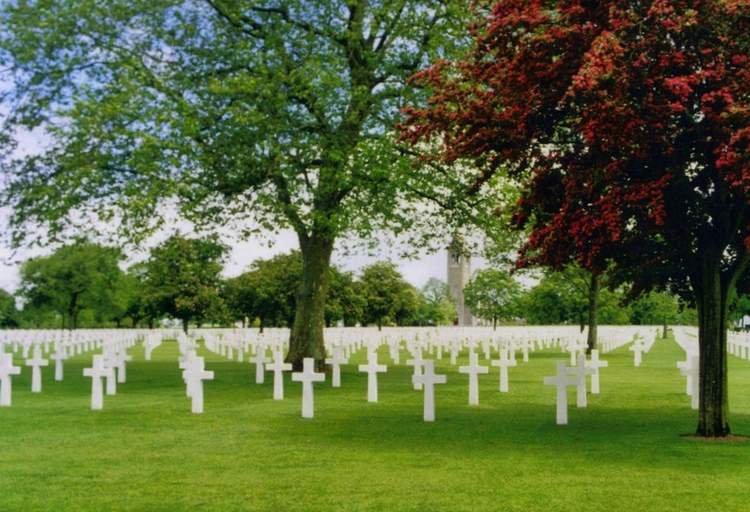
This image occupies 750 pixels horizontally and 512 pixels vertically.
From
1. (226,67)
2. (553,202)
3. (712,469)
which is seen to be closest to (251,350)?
(226,67)

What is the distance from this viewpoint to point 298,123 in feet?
82.4

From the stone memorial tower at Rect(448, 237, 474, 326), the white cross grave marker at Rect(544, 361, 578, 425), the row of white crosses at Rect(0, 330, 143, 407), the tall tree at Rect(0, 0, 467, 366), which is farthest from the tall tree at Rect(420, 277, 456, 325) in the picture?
the white cross grave marker at Rect(544, 361, 578, 425)

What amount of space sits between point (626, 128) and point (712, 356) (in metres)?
3.67

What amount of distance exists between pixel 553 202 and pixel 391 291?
6748cm

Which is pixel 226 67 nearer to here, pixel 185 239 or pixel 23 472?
pixel 185 239

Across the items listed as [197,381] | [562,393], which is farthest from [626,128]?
[197,381]

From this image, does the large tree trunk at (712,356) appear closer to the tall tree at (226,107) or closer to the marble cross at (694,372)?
the marble cross at (694,372)

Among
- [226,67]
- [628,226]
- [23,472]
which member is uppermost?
[226,67]

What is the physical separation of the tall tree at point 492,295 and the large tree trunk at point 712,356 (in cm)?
4902

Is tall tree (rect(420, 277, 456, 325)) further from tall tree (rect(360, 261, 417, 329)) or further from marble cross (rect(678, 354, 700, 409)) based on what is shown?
marble cross (rect(678, 354, 700, 409))

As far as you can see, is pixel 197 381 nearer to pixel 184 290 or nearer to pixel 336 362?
pixel 336 362

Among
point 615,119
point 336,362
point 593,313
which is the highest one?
point 615,119

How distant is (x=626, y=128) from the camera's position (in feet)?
40.4

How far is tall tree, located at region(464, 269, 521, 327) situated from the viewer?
212 feet
